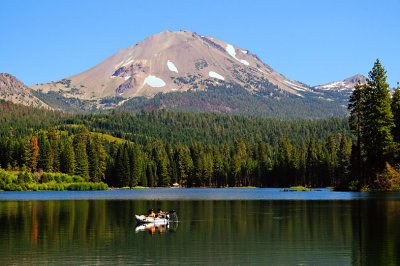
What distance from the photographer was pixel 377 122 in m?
122

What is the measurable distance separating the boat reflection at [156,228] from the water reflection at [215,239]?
16 centimetres

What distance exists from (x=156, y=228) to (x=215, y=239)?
1453 centimetres

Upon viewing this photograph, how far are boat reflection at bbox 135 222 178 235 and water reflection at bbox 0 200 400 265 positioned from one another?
163 millimetres

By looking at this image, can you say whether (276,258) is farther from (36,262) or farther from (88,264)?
(36,262)

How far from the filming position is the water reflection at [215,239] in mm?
40906

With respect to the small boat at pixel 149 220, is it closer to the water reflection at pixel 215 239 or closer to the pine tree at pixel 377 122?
the water reflection at pixel 215 239

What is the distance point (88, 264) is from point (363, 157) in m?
96.8

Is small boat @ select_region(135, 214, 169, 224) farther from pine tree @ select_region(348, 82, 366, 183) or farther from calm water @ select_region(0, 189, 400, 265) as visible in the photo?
pine tree @ select_region(348, 82, 366, 183)

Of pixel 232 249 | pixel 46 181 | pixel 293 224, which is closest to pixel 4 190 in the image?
pixel 46 181

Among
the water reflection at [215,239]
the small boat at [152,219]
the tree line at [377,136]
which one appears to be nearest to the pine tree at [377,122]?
the tree line at [377,136]

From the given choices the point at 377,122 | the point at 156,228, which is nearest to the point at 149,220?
the point at 156,228

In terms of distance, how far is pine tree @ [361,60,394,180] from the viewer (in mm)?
120938

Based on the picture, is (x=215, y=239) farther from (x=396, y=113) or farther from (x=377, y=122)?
(x=396, y=113)

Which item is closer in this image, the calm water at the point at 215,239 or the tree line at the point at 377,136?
the calm water at the point at 215,239
